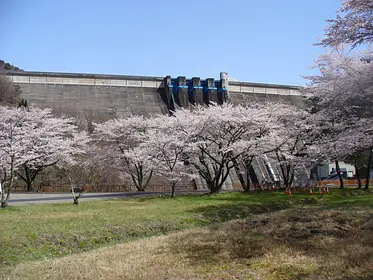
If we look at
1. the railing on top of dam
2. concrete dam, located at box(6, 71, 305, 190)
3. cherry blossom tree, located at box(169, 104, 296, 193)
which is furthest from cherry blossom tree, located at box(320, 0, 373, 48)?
the railing on top of dam

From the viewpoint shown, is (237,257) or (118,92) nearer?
(237,257)

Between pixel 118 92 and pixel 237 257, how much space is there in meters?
46.0

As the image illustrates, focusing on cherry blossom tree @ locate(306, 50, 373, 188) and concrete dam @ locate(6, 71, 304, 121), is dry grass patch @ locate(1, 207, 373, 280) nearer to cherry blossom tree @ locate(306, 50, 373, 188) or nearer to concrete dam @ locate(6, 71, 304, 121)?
cherry blossom tree @ locate(306, 50, 373, 188)

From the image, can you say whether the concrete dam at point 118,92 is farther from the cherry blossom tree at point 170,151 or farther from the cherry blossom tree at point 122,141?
the cherry blossom tree at point 170,151

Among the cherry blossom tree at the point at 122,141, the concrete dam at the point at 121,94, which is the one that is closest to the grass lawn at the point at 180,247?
the cherry blossom tree at the point at 122,141

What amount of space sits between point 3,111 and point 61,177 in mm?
11950

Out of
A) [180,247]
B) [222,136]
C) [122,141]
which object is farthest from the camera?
[122,141]

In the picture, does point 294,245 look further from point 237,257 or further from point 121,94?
point 121,94

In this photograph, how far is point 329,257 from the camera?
6230 millimetres

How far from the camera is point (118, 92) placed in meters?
50.8

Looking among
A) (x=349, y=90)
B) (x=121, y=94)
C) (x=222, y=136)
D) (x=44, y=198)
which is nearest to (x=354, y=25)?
(x=349, y=90)

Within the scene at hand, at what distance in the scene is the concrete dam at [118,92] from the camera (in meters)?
45.6

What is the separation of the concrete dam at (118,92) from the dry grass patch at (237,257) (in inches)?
1388

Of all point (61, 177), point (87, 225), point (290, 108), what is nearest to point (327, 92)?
point (290, 108)
